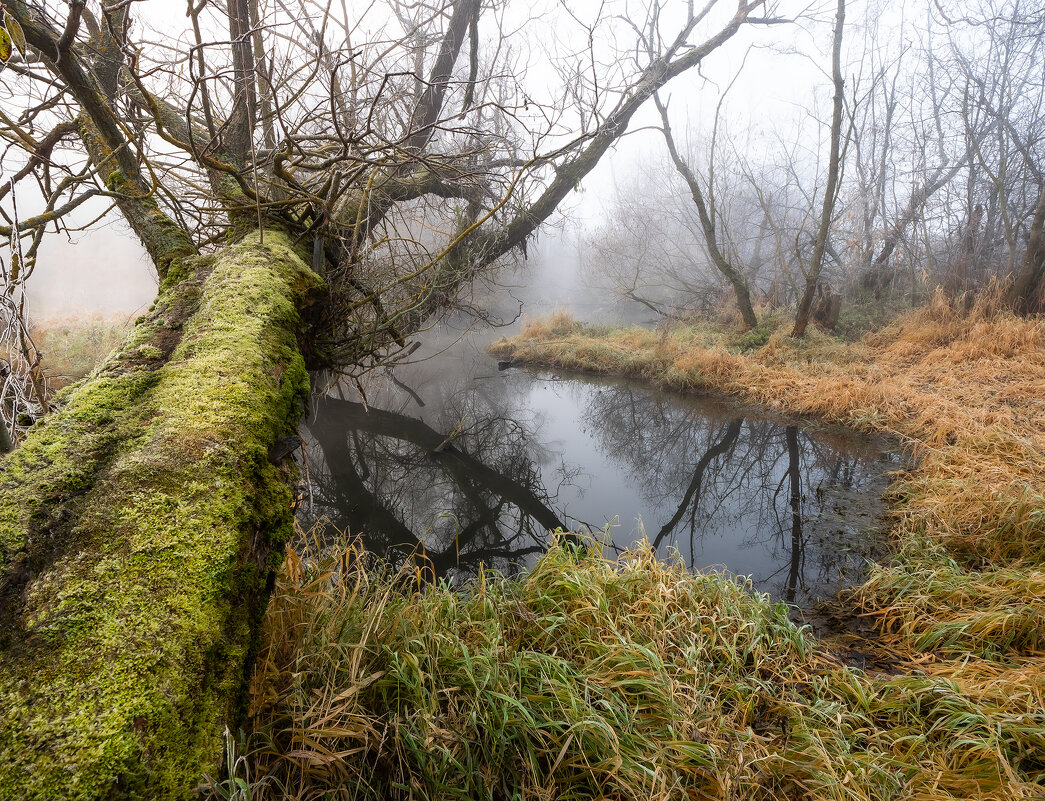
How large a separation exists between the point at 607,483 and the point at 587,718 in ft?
11.4

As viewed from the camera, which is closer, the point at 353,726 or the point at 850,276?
the point at 353,726

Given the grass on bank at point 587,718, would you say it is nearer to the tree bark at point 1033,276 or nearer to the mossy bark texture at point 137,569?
the mossy bark texture at point 137,569

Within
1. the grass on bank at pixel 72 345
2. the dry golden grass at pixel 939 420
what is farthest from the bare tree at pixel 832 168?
the grass on bank at pixel 72 345

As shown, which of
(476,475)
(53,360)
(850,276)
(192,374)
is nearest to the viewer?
(192,374)

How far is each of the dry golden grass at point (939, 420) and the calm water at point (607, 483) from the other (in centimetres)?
38

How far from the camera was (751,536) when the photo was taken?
3742 millimetres

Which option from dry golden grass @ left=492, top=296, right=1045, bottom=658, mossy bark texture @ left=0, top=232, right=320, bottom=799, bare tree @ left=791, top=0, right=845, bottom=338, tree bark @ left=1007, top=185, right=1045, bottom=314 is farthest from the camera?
bare tree @ left=791, top=0, right=845, bottom=338

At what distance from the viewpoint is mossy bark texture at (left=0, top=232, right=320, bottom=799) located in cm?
66

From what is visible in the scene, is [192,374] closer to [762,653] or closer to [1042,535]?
[762,653]

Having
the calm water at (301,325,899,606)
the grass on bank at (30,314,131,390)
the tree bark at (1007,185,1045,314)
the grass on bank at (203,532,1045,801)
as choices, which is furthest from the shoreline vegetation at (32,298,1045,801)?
the grass on bank at (30,314,131,390)

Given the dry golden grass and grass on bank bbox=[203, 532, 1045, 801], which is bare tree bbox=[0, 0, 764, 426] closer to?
grass on bank bbox=[203, 532, 1045, 801]

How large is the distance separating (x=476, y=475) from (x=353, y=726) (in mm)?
3799

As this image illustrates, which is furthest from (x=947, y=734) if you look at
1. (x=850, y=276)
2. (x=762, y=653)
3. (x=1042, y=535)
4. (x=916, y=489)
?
(x=850, y=276)

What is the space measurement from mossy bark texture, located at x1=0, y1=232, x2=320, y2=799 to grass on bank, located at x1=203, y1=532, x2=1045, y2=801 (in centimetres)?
44
